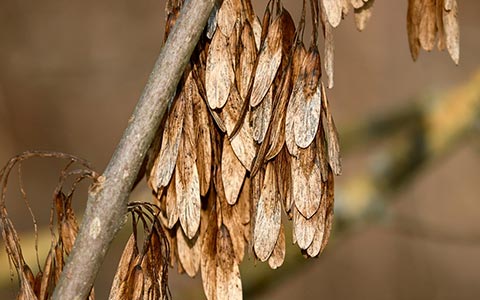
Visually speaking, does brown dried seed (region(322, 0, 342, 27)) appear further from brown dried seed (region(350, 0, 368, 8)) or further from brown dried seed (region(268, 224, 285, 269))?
brown dried seed (region(268, 224, 285, 269))

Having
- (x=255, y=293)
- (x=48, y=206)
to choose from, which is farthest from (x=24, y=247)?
(x=48, y=206)

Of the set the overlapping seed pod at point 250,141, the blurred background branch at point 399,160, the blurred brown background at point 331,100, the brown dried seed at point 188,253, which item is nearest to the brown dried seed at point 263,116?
the overlapping seed pod at point 250,141

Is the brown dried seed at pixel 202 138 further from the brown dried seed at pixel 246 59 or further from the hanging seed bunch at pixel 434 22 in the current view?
the hanging seed bunch at pixel 434 22

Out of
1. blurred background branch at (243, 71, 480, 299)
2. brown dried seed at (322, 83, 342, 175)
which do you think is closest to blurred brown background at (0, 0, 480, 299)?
blurred background branch at (243, 71, 480, 299)

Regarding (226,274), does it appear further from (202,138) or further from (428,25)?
(428,25)

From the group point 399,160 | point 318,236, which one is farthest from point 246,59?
point 399,160

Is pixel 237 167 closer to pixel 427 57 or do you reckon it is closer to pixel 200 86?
pixel 200 86

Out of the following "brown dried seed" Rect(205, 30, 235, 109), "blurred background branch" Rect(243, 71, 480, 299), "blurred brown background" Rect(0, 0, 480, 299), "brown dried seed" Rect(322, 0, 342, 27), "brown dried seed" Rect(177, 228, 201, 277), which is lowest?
"brown dried seed" Rect(177, 228, 201, 277)
